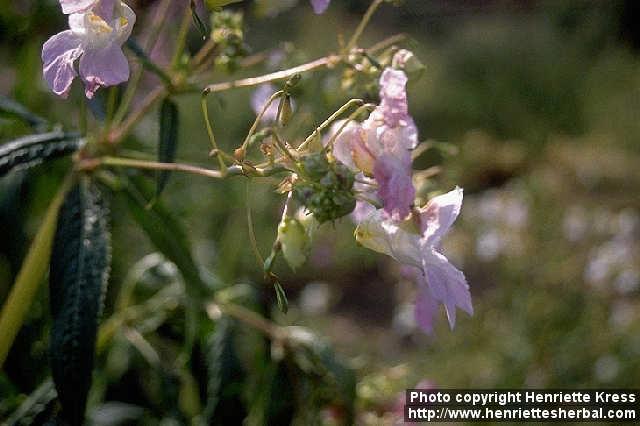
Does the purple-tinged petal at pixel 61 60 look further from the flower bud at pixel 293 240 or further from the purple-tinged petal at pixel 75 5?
the flower bud at pixel 293 240

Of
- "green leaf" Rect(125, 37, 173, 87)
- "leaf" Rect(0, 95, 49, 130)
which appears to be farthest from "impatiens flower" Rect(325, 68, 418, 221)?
"leaf" Rect(0, 95, 49, 130)

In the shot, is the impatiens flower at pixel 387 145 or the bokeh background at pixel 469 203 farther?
the bokeh background at pixel 469 203

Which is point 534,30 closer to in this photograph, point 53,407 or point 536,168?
point 536,168

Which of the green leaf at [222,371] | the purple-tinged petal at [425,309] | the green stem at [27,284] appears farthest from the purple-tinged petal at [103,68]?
the green leaf at [222,371]

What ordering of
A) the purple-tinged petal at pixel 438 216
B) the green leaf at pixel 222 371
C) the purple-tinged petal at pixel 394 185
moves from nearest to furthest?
the purple-tinged petal at pixel 394 185 → the purple-tinged petal at pixel 438 216 → the green leaf at pixel 222 371

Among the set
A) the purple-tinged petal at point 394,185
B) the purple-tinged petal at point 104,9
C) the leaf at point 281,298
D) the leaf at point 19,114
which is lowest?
the leaf at point 281,298

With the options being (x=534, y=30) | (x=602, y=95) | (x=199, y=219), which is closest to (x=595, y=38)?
(x=534, y=30)
